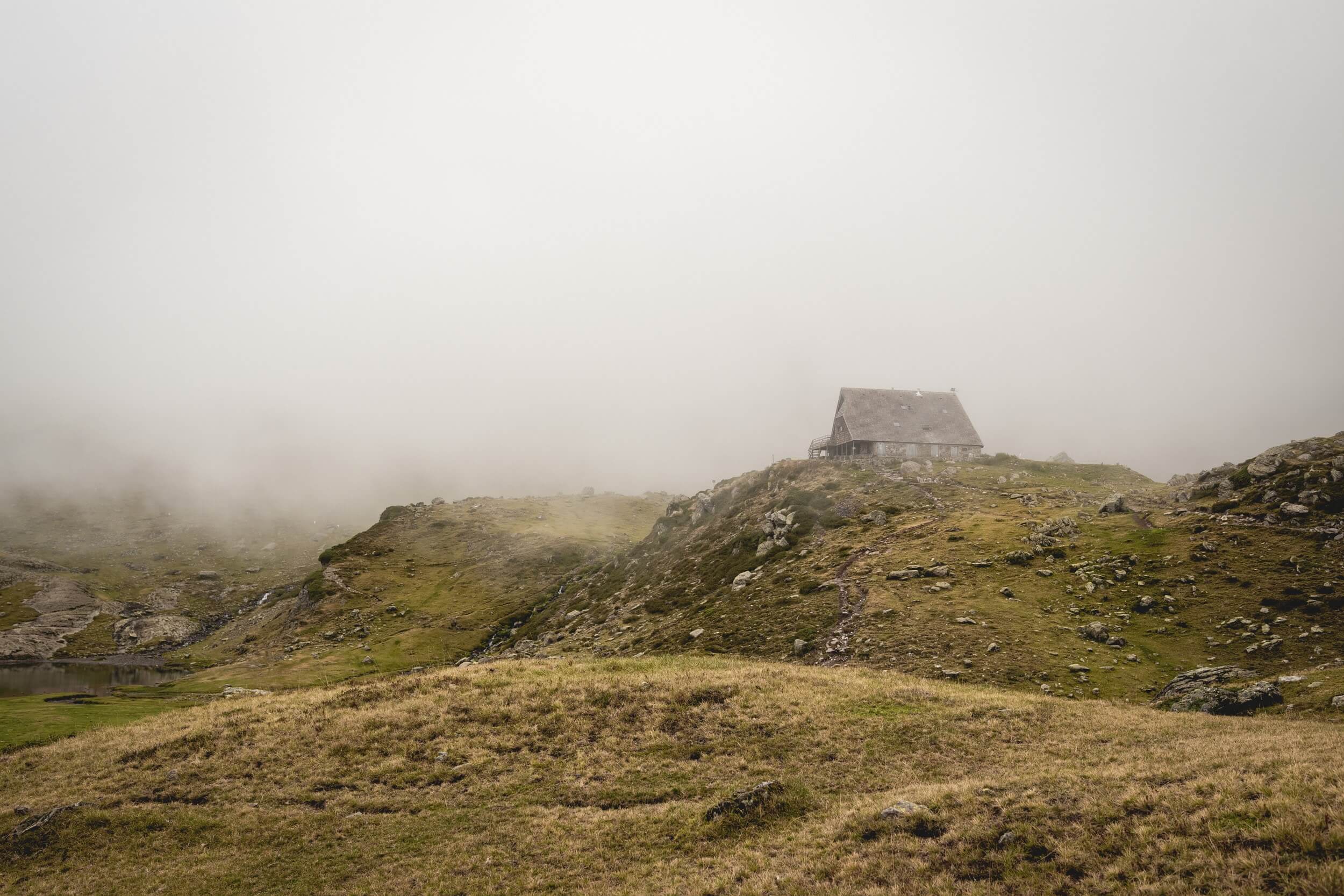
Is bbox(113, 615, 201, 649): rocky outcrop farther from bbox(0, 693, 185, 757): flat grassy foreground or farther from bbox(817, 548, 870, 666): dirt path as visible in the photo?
bbox(817, 548, 870, 666): dirt path

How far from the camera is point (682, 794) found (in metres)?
24.4

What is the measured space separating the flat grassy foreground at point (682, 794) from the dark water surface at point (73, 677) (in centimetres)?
7283

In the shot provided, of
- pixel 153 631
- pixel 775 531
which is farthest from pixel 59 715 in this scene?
pixel 153 631

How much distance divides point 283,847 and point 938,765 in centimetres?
2609

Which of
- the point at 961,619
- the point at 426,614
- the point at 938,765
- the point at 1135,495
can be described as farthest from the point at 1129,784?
the point at 426,614

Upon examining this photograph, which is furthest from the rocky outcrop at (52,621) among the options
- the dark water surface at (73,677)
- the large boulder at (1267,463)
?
the large boulder at (1267,463)

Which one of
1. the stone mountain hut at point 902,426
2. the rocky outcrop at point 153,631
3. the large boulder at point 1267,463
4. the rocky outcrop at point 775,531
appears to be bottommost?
the rocky outcrop at point 153,631

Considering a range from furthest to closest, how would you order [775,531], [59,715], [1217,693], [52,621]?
[52,621] → [775,531] → [59,715] → [1217,693]

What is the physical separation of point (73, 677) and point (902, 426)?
149071 millimetres

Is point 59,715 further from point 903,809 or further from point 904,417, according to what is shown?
point 904,417

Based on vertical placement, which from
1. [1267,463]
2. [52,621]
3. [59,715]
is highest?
[1267,463]

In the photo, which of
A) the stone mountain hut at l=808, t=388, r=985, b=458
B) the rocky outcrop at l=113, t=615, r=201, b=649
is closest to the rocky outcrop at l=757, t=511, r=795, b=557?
the stone mountain hut at l=808, t=388, r=985, b=458

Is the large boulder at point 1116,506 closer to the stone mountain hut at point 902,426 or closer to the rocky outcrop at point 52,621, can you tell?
the stone mountain hut at point 902,426

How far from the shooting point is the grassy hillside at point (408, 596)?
92000 mm
